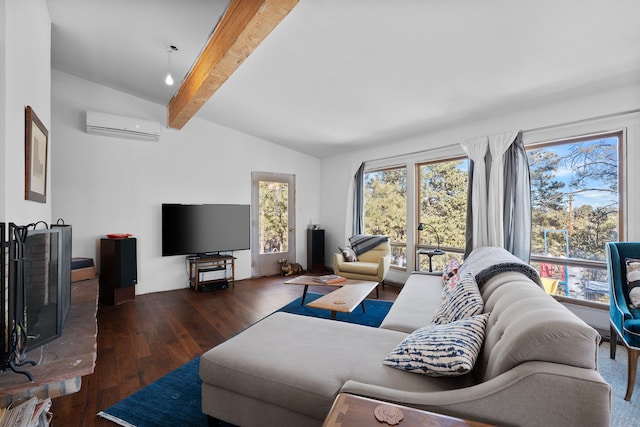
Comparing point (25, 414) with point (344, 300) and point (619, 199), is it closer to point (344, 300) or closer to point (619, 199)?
point (344, 300)

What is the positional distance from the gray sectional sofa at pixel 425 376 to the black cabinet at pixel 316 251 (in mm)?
3808

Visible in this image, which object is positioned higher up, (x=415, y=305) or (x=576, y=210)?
(x=576, y=210)

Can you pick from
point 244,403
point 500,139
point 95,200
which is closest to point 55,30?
point 95,200

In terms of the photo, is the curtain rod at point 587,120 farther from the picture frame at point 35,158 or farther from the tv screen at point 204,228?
the picture frame at point 35,158

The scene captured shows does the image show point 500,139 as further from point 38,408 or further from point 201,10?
point 38,408

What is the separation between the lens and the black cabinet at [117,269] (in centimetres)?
379

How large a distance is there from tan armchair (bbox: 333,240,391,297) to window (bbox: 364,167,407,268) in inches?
13.4

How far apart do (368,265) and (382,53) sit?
9.35 feet

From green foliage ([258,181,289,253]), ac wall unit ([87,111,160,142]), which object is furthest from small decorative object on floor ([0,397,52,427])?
green foliage ([258,181,289,253])

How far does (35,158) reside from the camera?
Answer: 6.79 ft

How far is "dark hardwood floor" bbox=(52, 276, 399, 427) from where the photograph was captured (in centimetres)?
191

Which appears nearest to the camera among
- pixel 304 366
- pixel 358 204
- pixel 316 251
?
pixel 304 366

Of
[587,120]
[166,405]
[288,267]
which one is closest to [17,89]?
[166,405]

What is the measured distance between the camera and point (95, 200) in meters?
4.03
